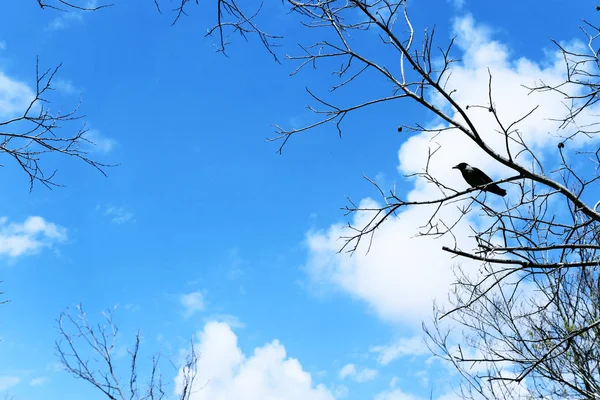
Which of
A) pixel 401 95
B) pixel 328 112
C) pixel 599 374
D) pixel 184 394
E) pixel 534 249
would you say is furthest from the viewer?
pixel 599 374

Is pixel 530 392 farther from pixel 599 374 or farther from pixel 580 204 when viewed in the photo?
pixel 580 204

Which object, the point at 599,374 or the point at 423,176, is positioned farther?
the point at 599,374

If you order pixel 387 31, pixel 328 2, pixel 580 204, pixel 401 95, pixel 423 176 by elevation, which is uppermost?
pixel 328 2

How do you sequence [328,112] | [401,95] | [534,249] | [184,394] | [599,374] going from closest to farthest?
1. [534,249]
2. [401,95]
3. [328,112]
4. [184,394]
5. [599,374]

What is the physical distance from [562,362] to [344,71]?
5926 mm

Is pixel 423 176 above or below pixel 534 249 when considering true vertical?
above

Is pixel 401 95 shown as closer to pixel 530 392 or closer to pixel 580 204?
pixel 580 204

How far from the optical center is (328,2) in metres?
2.96

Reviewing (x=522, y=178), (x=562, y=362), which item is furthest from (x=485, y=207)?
(x=562, y=362)

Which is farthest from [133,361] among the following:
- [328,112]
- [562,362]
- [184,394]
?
[562,362]

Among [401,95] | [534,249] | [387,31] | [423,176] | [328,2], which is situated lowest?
[534,249]

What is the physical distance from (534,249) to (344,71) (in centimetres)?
147

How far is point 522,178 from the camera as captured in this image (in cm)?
272

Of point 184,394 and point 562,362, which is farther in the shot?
point 562,362
